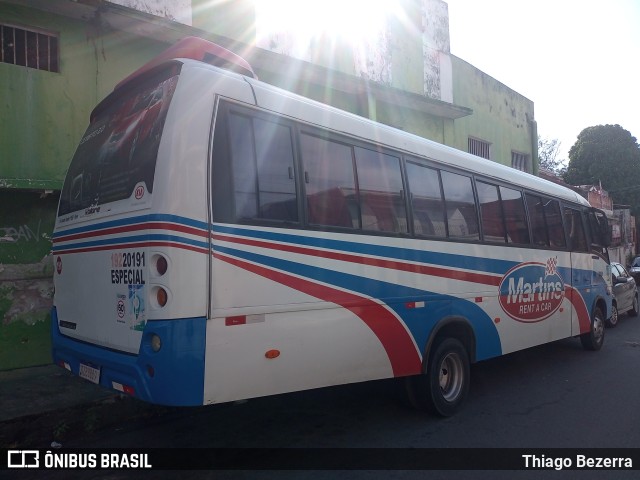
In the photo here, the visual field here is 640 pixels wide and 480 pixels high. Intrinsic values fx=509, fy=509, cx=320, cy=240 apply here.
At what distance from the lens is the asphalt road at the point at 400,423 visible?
188 inches

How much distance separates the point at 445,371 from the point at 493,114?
13.7 meters

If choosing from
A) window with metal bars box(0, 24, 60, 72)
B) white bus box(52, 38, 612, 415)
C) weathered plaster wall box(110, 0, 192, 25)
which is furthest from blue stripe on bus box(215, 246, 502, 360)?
weathered plaster wall box(110, 0, 192, 25)

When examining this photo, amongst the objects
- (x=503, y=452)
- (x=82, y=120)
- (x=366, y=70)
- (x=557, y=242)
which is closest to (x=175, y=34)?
(x=82, y=120)

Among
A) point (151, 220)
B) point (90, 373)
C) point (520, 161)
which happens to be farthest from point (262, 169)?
point (520, 161)

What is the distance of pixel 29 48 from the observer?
23.9 ft

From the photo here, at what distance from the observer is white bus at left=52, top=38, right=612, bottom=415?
11.4ft

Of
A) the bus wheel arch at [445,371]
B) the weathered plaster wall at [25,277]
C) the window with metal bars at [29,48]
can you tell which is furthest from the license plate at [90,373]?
the window with metal bars at [29,48]

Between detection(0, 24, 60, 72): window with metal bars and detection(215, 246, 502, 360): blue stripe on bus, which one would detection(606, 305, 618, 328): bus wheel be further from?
detection(0, 24, 60, 72): window with metal bars

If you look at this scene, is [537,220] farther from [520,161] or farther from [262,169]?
[520,161]

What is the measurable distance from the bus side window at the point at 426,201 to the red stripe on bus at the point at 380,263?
1.30 ft

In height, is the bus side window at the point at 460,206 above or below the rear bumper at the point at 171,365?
above

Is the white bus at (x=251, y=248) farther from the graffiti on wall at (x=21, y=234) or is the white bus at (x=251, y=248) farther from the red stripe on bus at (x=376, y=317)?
the graffiti on wall at (x=21, y=234)

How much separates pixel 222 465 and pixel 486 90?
1586cm

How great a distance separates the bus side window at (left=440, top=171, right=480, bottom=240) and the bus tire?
50.3 inches
